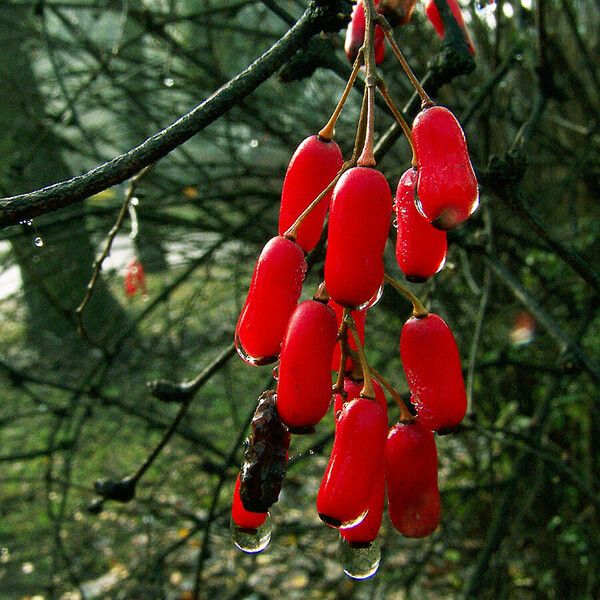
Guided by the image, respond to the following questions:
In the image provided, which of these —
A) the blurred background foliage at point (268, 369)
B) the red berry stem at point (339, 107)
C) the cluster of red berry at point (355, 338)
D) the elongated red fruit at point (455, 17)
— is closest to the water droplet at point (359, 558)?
the cluster of red berry at point (355, 338)

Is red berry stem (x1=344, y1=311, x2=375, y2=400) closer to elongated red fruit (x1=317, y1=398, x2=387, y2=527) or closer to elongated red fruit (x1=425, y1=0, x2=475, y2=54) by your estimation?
elongated red fruit (x1=317, y1=398, x2=387, y2=527)

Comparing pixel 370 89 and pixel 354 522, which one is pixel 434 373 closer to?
Answer: pixel 354 522

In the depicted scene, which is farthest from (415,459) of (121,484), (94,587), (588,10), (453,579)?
(94,587)

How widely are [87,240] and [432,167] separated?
3.00 m

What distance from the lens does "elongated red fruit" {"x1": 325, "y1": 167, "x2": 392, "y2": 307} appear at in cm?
70

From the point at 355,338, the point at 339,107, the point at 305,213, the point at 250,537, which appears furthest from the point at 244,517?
the point at 339,107

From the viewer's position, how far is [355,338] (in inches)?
33.8

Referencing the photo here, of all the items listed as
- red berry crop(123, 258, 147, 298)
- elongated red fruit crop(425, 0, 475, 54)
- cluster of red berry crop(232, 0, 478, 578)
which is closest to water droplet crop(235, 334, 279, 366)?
cluster of red berry crop(232, 0, 478, 578)

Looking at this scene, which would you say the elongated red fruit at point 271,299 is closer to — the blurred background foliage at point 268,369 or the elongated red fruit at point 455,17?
the elongated red fruit at point 455,17

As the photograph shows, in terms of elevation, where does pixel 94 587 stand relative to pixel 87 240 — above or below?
below

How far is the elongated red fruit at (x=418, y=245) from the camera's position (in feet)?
2.62

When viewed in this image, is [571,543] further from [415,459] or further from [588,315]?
[415,459]

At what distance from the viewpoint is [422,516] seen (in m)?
0.83

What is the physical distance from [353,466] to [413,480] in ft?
0.35
